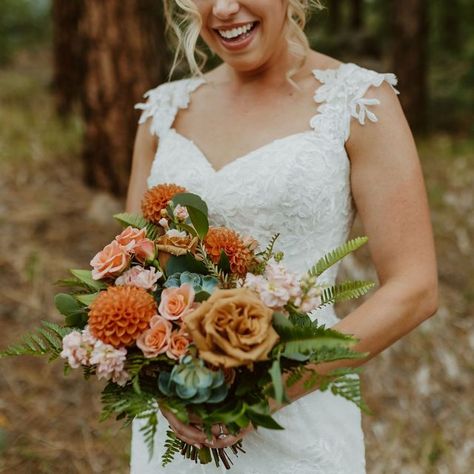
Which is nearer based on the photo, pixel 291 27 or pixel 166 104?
pixel 291 27

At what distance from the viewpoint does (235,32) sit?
2.22 m

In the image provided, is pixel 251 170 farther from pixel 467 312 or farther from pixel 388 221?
pixel 467 312

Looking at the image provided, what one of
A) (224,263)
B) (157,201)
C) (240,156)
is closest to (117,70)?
(240,156)

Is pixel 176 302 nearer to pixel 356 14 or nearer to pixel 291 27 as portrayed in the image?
pixel 291 27

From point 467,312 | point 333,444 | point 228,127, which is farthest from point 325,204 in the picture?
point 467,312

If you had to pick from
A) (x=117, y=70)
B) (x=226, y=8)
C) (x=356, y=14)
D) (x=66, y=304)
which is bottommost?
(x=356, y=14)

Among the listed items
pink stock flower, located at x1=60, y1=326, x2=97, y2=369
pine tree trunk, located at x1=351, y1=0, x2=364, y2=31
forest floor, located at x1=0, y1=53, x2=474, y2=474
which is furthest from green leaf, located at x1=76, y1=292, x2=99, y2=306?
pine tree trunk, located at x1=351, y1=0, x2=364, y2=31

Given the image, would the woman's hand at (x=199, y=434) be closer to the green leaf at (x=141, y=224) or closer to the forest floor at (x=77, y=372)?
the green leaf at (x=141, y=224)

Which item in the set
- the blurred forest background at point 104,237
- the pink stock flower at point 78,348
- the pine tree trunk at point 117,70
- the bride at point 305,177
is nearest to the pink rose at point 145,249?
the pink stock flower at point 78,348

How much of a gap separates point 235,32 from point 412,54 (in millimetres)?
6408

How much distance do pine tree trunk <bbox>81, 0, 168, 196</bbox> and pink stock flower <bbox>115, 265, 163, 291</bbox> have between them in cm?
370

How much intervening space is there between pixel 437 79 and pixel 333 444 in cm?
858

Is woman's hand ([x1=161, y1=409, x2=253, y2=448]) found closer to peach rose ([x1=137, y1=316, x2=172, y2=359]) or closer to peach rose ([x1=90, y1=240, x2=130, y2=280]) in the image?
peach rose ([x1=137, y1=316, x2=172, y2=359])

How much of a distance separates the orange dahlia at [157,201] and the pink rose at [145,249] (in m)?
0.16
